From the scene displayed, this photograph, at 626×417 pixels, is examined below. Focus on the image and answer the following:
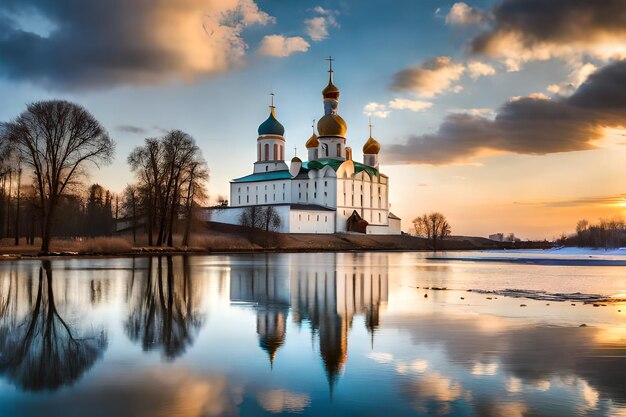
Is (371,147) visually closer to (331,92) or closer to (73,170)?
(331,92)

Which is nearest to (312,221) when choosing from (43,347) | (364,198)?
(364,198)

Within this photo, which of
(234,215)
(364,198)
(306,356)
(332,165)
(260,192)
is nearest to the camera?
(306,356)

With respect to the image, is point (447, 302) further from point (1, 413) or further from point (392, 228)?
point (392, 228)

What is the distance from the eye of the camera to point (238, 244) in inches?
2899

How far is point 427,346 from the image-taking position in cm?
1057

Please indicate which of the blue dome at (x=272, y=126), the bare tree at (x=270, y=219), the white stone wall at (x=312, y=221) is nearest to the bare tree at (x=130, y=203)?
the bare tree at (x=270, y=219)

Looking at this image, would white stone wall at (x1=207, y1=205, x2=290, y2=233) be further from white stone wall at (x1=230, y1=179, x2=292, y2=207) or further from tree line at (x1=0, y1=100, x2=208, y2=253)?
tree line at (x1=0, y1=100, x2=208, y2=253)

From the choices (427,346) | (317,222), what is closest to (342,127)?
(317,222)

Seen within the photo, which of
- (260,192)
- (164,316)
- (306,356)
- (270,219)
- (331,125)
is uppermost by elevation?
(331,125)

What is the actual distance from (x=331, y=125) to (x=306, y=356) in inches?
4134

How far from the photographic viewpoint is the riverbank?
48.3 meters

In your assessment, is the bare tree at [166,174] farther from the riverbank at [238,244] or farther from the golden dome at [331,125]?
the golden dome at [331,125]

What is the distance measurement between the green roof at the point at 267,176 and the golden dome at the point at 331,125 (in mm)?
10033

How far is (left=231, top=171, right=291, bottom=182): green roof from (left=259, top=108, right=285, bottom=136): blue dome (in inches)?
295
